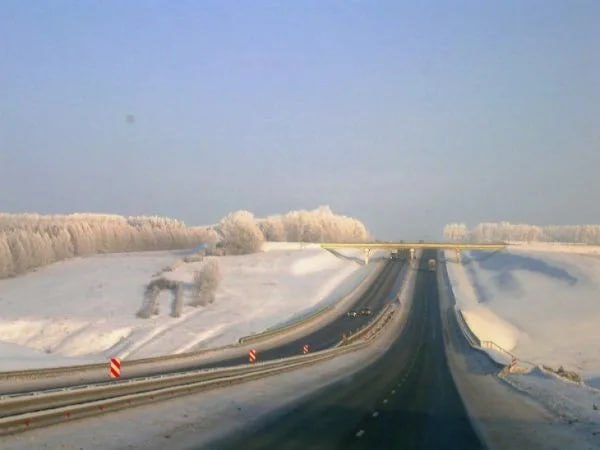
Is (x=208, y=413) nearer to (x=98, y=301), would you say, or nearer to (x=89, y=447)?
(x=89, y=447)

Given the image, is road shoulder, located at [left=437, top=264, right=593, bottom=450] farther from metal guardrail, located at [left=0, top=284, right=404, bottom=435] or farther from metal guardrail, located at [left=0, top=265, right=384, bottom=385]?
metal guardrail, located at [left=0, top=265, right=384, bottom=385]

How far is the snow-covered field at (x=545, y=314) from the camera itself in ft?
105

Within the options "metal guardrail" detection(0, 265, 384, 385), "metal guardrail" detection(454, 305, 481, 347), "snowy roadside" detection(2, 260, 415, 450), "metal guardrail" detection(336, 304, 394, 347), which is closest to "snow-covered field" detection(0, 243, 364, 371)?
"metal guardrail" detection(0, 265, 384, 385)

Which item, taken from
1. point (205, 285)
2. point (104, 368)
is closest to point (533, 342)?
point (205, 285)

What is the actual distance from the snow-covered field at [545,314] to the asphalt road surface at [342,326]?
11011mm

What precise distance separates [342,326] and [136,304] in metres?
31.9

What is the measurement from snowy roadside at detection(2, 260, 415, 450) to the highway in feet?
2.88

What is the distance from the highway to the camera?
18.7 m

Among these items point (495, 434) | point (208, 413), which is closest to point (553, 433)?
point (495, 434)

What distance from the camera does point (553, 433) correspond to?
20.4m

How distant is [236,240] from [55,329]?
6657cm

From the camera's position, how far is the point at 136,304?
97000mm

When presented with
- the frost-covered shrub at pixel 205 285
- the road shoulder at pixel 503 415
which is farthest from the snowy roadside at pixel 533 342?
the frost-covered shrub at pixel 205 285

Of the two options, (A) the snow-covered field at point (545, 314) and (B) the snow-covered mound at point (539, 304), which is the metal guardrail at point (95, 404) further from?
(B) the snow-covered mound at point (539, 304)
